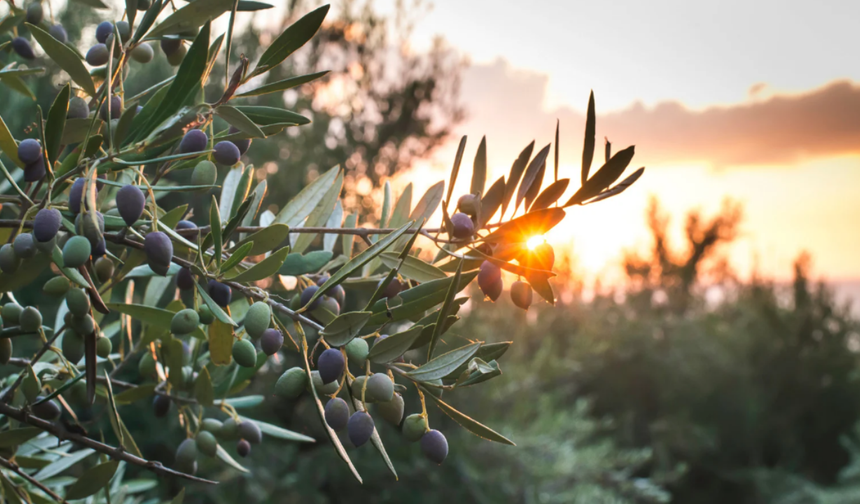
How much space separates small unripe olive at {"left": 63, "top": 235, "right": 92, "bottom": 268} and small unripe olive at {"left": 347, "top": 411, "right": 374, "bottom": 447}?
0.39ft

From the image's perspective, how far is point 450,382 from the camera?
10.7 inches

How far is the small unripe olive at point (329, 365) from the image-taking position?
25cm

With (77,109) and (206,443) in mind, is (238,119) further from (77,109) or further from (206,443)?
(206,443)

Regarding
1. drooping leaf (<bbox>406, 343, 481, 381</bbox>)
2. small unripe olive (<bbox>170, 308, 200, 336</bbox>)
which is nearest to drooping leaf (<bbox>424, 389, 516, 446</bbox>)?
drooping leaf (<bbox>406, 343, 481, 381</bbox>)

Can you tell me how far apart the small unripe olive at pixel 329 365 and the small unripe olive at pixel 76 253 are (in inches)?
3.7

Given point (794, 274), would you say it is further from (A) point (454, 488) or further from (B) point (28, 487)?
(B) point (28, 487)

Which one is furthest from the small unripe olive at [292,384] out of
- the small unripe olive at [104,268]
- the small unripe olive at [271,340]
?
the small unripe olive at [104,268]

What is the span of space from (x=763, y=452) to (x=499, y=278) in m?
7.98

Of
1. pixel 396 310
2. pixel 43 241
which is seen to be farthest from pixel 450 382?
pixel 43 241

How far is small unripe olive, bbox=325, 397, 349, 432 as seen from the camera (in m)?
0.25

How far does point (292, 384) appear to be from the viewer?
26 centimetres

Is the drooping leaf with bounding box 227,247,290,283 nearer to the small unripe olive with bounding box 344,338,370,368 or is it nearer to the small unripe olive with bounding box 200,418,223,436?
→ the small unripe olive with bounding box 344,338,370,368

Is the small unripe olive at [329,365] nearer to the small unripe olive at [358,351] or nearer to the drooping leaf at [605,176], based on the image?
the small unripe olive at [358,351]

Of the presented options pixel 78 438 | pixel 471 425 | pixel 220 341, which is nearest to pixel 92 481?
pixel 78 438
